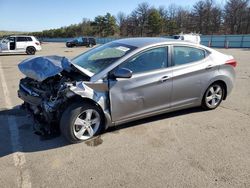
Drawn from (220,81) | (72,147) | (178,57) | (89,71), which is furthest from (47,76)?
(220,81)

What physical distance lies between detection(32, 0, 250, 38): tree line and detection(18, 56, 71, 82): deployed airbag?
63330 millimetres

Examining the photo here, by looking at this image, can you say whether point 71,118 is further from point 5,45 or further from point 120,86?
point 5,45

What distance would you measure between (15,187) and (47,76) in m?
1.86

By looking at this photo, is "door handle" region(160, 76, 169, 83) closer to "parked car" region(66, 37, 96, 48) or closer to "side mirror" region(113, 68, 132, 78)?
"side mirror" region(113, 68, 132, 78)

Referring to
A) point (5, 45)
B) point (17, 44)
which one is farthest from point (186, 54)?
point (5, 45)

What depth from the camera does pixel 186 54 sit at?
5.16m

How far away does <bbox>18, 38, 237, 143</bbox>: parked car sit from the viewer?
4.11 metres

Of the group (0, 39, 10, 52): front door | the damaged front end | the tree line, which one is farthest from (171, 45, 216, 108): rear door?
the tree line

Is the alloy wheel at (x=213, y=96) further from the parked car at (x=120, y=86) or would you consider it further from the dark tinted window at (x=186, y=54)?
the dark tinted window at (x=186, y=54)

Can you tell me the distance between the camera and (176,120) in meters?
5.17

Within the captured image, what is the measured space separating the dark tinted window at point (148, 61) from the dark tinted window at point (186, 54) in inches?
10.8

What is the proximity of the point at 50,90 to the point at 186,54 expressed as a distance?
105 inches

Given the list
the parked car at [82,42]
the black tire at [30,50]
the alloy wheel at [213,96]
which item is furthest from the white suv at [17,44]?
the alloy wheel at [213,96]

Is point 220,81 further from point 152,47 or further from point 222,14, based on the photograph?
point 222,14
